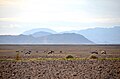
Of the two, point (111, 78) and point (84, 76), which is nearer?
point (111, 78)

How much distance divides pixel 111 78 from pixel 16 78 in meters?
7.68

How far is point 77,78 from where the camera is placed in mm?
21969

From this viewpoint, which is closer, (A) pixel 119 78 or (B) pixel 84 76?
(A) pixel 119 78

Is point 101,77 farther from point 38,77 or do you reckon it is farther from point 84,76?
point 38,77

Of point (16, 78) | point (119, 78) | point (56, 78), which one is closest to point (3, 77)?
point (16, 78)

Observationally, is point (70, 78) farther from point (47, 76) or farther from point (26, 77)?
point (26, 77)

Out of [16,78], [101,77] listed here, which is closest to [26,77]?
[16,78]

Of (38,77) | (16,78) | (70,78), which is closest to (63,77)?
(70,78)

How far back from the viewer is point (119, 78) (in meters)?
21.3

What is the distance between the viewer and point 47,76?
23016 millimetres

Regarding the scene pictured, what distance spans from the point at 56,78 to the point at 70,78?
1151 millimetres

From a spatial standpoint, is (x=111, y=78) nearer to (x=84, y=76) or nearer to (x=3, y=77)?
(x=84, y=76)

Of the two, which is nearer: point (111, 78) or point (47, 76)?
point (111, 78)

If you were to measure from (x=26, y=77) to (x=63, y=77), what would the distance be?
3103 millimetres
